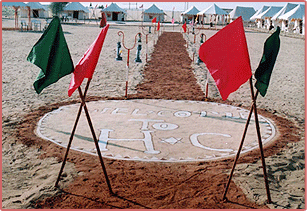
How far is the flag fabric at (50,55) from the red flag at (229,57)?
1914 mm

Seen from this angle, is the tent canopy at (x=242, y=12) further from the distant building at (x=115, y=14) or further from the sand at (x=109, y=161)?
the sand at (x=109, y=161)

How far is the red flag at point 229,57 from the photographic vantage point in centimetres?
462

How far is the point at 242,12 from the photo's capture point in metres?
55.5

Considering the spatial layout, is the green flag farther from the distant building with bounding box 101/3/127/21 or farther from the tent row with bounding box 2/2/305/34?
the distant building with bounding box 101/3/127/21

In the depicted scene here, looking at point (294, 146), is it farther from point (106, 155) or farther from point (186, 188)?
point (106, 155)

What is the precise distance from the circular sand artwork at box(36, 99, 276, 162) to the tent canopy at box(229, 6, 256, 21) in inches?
1843

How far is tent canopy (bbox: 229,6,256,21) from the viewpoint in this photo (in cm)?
5316

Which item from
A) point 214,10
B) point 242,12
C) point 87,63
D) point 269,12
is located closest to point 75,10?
point 214,10

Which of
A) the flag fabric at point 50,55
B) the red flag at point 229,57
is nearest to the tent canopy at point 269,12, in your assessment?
the red flag at point 229,57

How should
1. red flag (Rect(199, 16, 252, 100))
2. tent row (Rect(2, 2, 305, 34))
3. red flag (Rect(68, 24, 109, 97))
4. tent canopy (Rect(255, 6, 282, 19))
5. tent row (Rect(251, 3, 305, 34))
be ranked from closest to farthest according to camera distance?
red flag (Rect(199, 16, 252, 100)) → red flag (Rect(68, 24, 109, 97)) → tent row (Rect(251, 3, 305, 34)) → tent row (Rect(2, 2, 305, 34)) → tent canopy (Rect(255, 6, 282, 19))

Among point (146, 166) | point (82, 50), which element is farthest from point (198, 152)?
point (82, 50)

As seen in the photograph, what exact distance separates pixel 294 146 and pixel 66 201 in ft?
14.8

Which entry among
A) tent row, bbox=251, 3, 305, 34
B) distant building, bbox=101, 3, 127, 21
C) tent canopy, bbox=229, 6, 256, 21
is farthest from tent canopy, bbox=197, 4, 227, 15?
distant building, bbox=101, 3, 127, 21

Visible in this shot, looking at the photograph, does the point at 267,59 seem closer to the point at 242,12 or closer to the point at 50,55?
the point at 50,55
